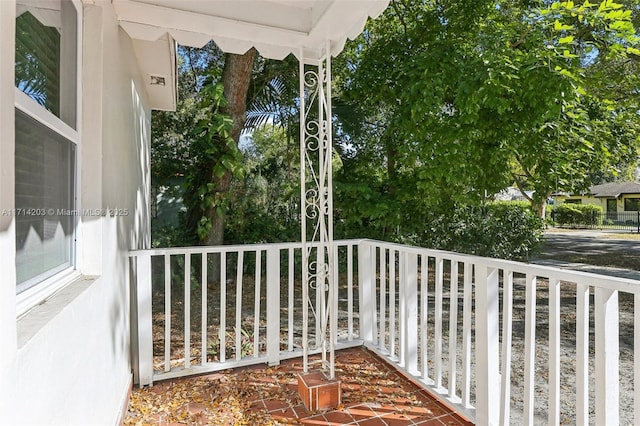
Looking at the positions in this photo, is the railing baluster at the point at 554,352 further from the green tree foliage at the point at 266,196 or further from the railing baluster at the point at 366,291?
the green tree foliage at the point at 266,196

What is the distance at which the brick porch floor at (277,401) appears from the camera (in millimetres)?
2406

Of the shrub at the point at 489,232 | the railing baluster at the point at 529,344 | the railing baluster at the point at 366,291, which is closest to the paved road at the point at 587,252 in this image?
the shrub at the point at 489,232

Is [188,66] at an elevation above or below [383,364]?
above

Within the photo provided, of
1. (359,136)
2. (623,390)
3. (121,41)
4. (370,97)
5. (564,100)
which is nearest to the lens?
(121,41)

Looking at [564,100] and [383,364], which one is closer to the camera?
[383,364]

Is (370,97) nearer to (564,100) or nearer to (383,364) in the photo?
(564,100)

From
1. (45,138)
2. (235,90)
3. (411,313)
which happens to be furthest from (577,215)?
(45,138)

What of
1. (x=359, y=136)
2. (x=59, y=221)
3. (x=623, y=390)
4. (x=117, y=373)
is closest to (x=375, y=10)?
(x=59, y=221)

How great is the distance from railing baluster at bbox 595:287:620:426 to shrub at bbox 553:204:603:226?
25.6 m

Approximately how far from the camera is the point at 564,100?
14.2 feet

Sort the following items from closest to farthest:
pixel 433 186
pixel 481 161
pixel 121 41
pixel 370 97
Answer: pixel 121 41 < pixel 481 161 < pixel 433 186 < pixel 370 97

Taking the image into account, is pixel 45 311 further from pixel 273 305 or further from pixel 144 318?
pixel 273 305

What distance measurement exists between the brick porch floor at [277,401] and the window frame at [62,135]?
1354 mm

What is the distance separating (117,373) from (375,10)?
104 inches
